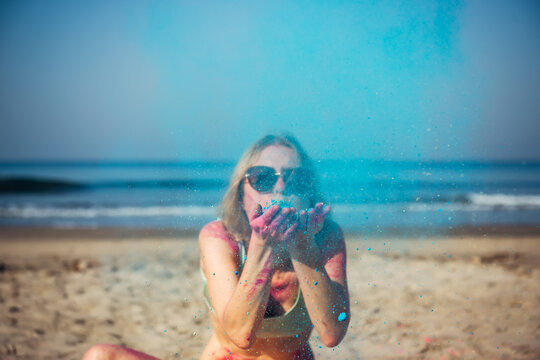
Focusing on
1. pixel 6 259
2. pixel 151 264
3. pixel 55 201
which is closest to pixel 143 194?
pixel 55 201

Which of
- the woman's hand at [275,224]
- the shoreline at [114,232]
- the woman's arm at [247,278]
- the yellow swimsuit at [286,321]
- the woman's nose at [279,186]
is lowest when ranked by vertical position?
the shoreline at [114,232]

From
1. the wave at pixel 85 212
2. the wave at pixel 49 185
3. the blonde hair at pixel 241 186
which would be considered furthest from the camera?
the wave at pixel 49 185

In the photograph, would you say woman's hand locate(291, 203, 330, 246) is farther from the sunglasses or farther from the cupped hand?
the sunglasses

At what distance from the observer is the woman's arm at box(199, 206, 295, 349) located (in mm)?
1160

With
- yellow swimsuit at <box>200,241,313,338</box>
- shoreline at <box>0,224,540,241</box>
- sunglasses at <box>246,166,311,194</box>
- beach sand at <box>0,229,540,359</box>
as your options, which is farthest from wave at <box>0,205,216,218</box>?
sunglasses at <box>246,166,311,194</box>

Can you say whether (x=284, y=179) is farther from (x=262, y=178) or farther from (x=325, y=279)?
(x=325, y=279)

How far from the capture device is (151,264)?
497 cm

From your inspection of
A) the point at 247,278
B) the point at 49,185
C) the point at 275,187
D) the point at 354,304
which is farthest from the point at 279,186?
the point at 49,185

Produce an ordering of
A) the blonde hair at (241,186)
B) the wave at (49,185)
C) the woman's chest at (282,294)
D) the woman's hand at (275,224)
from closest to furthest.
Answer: the woman's hand at (275,224), the blonde hair at (241,186), the woman's chest at (282,294), the wave at (49,185)

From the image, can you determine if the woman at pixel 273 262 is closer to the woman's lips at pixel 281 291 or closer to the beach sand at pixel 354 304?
the woman's lips at pixel 281 291

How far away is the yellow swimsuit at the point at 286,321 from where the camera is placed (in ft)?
4.63

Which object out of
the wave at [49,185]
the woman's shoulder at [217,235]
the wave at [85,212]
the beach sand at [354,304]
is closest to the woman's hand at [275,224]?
the woman's shoulder at [217,235]

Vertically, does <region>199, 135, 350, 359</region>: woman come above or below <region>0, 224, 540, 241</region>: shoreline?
above

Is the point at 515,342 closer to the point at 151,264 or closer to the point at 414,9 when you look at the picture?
the point at 414,9
